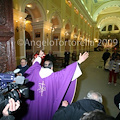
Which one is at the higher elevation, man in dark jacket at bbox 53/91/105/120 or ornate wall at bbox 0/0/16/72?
ornate wall at bbox 0/0/16/72

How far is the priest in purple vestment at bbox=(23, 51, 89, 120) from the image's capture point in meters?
1.68

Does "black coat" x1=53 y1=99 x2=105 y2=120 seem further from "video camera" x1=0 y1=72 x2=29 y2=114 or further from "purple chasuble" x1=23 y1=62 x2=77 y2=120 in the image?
"video camera" x1=0 y1=72 x2=29 y2=114

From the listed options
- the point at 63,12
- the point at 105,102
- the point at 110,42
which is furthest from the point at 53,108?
the point at 110,42

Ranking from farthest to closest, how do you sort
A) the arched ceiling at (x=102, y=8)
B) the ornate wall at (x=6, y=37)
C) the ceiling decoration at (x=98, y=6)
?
1. the ceiling decoration at (x=98, y=6)
2. the arched ceiling at (x=102, y=8)
3. the ornate wall at (x=6, y=37)

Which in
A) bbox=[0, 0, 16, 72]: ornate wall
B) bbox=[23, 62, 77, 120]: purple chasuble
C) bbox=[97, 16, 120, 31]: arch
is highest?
bbox=[97, 16, 120, 31]: arch

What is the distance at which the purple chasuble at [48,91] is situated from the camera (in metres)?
1.69

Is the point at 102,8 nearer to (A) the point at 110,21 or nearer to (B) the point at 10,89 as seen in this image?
(A) the point at 110,21

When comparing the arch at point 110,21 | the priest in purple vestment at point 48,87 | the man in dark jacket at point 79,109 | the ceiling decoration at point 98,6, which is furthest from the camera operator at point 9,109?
the arch at point 110,21

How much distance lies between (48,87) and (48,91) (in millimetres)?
88

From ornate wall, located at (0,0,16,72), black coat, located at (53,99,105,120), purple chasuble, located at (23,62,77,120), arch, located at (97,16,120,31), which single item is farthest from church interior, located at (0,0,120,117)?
arch, located at (97,16,120,31)

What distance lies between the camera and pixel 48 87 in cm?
178

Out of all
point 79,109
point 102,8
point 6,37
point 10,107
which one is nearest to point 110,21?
point 102,8

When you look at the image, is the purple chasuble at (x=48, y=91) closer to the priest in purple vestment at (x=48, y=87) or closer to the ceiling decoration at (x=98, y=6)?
the priest in purple vestment at (x=48, y=87)

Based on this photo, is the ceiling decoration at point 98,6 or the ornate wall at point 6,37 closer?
the ornate wall at point 6,37
